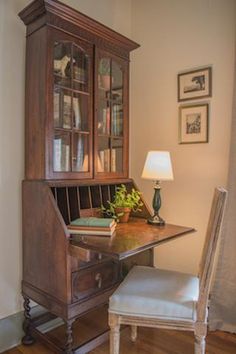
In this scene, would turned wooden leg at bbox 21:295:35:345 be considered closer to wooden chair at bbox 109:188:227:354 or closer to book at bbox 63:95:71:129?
wooden chair at bbox 109:188:227:354

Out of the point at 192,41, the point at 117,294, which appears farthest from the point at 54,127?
the point at 192,41

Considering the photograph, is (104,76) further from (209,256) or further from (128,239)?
(209,256)

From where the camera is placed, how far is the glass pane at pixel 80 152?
1760 millimetres

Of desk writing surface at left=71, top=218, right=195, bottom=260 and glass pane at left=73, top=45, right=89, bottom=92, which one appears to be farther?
glass pane at left=73, top=45, right=89, bottom=92

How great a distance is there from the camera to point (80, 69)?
70.0 inches

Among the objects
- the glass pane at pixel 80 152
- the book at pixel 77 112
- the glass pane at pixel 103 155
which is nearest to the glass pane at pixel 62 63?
the book at pixel 77 112

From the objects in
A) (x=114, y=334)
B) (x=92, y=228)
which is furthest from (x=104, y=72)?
(x=114, y=334)

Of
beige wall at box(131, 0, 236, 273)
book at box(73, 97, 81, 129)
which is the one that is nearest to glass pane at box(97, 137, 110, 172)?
book at box(73, 97, 81, 129)

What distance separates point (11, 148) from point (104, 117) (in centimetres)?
66

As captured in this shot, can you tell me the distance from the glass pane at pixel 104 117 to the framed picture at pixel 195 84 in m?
0.63

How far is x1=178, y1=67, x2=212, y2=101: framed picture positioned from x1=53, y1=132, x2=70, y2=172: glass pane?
1.03m

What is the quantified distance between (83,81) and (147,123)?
2.69 ft

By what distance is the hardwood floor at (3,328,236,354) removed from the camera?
1.70 m

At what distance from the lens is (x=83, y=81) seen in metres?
1.79
